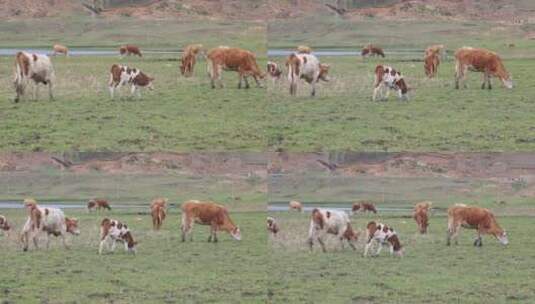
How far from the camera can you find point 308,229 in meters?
9.52

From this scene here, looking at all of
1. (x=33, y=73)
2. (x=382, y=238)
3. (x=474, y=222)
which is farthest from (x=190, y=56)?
(x=474, y=222)

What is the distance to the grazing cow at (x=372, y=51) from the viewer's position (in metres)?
9.74

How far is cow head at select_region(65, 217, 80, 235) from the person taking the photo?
9.60 m

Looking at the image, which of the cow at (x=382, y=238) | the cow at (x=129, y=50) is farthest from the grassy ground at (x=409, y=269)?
the cow at (x=129, y=50)

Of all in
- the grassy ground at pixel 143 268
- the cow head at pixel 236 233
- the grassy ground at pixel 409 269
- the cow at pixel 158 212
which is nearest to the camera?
the grassy ground at pixel 409 269

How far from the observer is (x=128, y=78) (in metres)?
9.77

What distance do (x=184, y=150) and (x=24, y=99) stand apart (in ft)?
5.46

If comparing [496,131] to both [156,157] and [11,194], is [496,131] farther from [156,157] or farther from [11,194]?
[11,194]

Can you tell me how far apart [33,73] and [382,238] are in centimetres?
375

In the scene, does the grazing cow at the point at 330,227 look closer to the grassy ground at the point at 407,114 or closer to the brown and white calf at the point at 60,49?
the grassy ground at the point at 407,114

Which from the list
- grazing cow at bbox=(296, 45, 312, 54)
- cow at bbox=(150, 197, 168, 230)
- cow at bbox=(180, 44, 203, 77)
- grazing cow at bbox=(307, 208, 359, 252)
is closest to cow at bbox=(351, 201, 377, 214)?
grazing cow at bbox=(307, 208, 359, 252)

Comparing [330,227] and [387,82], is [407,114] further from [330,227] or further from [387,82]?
[330,227]

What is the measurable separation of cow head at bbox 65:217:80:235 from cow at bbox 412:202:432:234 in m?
3.26

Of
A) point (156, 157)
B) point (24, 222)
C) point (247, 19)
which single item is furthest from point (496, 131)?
point (24, 222)
